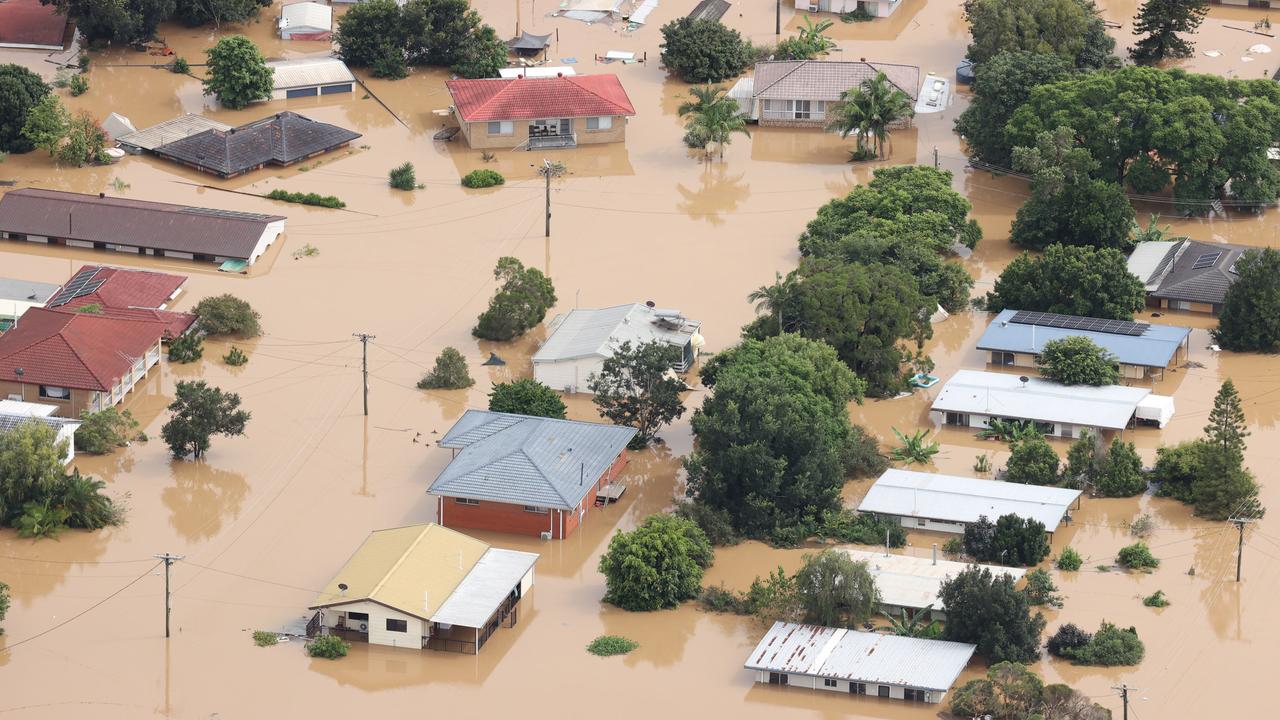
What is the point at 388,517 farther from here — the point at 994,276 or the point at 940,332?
the point at 994,276

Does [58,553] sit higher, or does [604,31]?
[604,31]

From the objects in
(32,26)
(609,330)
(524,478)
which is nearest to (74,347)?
(524,478)

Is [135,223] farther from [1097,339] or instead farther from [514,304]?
[1097,339]

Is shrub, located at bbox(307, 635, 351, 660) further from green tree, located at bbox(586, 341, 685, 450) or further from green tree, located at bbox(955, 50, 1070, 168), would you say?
green tree, located at bbox(955, 50, 1070, 168)

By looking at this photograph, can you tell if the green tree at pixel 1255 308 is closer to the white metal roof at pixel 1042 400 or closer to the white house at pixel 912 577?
the white metal roof at pixel 1042 400

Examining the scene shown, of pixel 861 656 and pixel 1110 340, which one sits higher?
pixel 1110 340

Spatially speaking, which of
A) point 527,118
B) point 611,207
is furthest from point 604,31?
point 611,207
